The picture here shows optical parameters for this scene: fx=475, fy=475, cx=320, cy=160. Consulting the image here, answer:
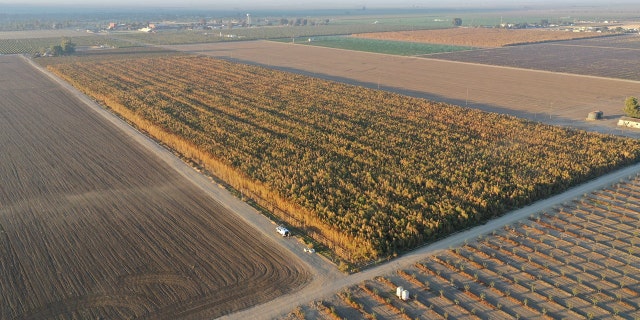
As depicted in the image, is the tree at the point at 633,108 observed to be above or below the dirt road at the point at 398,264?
above

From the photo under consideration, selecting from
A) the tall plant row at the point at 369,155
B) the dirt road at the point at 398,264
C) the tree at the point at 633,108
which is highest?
the tree at the point at 633,108

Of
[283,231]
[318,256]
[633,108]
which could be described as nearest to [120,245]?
[283,231]

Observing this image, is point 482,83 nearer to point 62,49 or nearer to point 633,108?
point 633,108

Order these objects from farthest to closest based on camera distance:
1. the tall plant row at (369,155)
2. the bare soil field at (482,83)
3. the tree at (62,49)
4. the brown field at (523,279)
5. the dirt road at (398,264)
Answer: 1. the tree at (62,49)
2. the bare soil field at (482,83)
3. the tall plant row at (369,155)
4. the dirt road at (398,264)
5. the brown field at (523,279)

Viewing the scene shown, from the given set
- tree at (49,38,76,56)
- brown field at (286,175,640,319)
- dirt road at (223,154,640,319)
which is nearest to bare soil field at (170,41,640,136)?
dirt road at (223,154,640,319)

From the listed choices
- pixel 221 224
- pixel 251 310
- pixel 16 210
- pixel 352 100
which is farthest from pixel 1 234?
pixel 352 100

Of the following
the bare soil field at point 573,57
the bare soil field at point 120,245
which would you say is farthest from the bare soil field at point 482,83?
the bare soil field at point 120,245

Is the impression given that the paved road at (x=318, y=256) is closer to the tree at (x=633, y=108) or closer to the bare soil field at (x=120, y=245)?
the bare soil field at (x=120, y=245)
